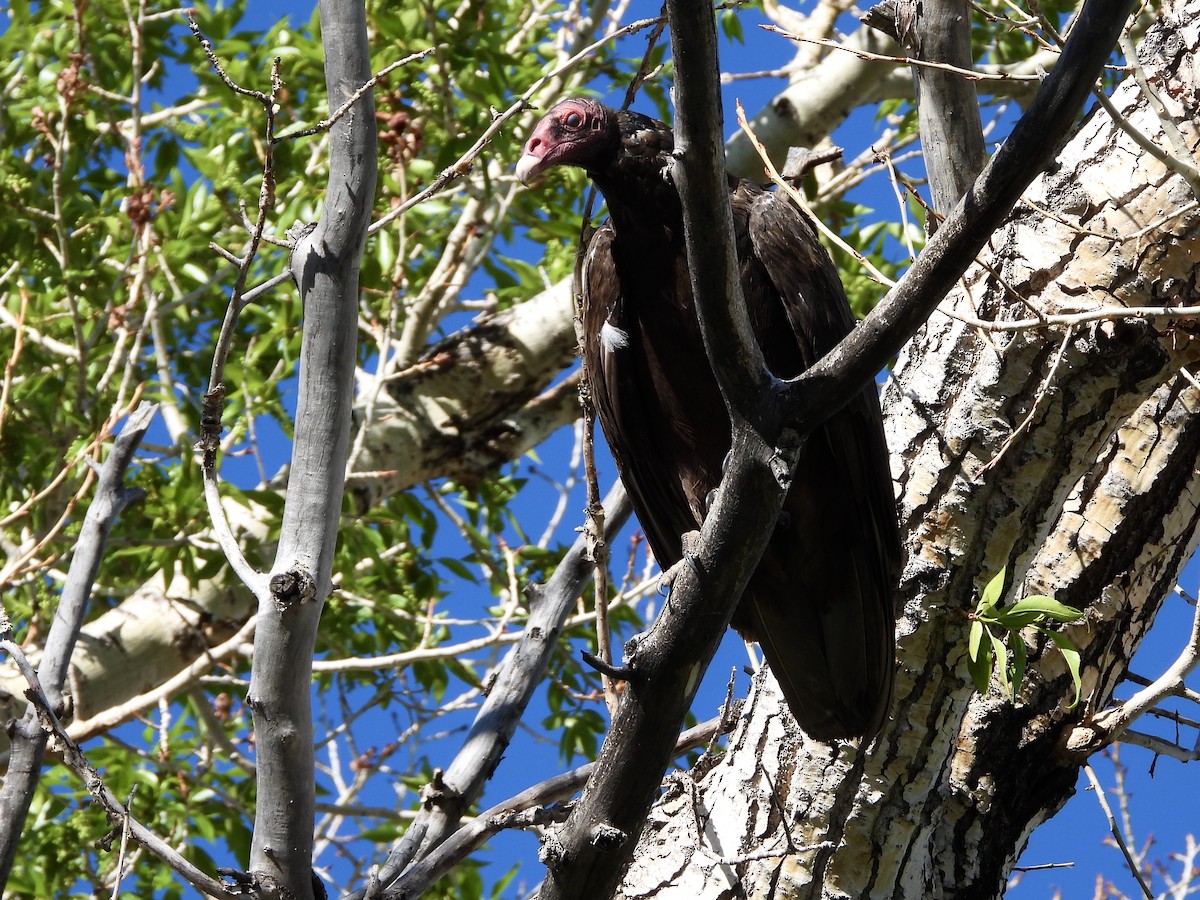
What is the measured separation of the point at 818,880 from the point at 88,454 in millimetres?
2129

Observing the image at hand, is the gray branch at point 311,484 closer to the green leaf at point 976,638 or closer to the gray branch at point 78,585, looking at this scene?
the gray branch at point 78,585

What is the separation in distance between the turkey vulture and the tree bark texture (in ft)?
0.41

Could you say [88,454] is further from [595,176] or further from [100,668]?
[595,176]

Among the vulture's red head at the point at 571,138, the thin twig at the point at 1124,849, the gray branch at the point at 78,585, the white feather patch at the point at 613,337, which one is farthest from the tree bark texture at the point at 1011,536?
the gray branch at the point at 78,585

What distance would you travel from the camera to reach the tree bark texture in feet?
7.57

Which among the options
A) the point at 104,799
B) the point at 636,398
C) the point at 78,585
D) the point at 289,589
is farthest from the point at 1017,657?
the point at 78,585

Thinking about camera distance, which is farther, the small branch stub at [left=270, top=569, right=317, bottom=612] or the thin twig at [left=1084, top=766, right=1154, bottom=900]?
the thin twig at [left=1084, top=766, right=1154, bottom=900]

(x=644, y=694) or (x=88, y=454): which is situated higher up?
(x=88, y=454)

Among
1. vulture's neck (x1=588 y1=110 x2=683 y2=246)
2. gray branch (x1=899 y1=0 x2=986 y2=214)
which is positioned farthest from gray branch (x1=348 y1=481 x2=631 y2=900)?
gray branch (x1=899 y1=0 x2=986 y2=214)

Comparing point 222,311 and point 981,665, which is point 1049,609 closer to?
point 981,665

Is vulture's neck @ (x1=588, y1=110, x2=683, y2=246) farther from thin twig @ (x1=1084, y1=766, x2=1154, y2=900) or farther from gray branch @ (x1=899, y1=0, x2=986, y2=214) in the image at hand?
thin twig @ (x1=1084, y1=766, x2=1154, y2=900)

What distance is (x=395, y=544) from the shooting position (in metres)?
4.38

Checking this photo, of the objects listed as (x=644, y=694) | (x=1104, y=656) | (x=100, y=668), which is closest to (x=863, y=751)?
(x=1104, y=656)

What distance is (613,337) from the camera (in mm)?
2584
